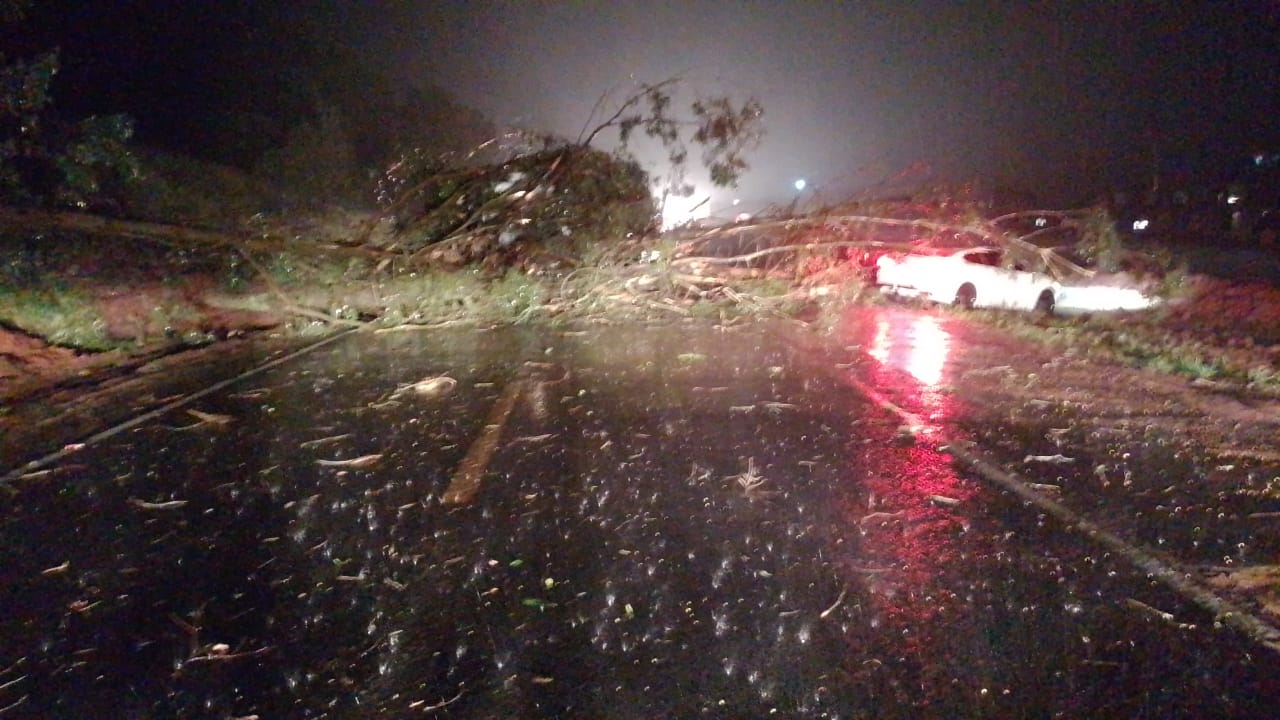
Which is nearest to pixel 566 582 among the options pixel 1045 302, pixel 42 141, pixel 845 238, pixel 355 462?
pixel 355 462

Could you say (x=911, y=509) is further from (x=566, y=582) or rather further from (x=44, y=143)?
(x=44, y=143)

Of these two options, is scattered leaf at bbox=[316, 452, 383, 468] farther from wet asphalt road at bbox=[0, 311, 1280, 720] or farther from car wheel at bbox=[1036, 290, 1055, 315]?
car wheel at bbox=[1036, 290, 1055, 315]

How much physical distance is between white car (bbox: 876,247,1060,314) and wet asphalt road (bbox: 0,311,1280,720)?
10022 mm

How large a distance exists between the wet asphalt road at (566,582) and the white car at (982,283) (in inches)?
395

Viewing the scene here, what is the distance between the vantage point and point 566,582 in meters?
4.70

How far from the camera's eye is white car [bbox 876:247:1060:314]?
17.1 m

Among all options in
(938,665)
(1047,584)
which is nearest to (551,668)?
(938,665)

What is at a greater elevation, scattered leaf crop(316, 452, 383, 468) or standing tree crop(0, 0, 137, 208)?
standing tree crop(0, 0, 137, 208)

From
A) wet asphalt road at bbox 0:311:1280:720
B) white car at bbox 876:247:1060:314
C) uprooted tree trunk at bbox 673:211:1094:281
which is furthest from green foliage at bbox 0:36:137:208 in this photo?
white car at bbox 876:247:1060:314

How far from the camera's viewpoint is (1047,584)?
4.69 m

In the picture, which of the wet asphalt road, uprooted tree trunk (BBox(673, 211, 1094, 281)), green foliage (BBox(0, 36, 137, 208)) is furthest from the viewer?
uprooted tree trunk (BBox(673, 211, 1094, 281))

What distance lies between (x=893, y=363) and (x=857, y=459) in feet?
13.5

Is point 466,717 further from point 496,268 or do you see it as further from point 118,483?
point 496,268

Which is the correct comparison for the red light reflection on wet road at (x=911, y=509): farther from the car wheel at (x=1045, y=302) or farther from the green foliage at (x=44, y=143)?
the green foliage at (x=44, y=143)
